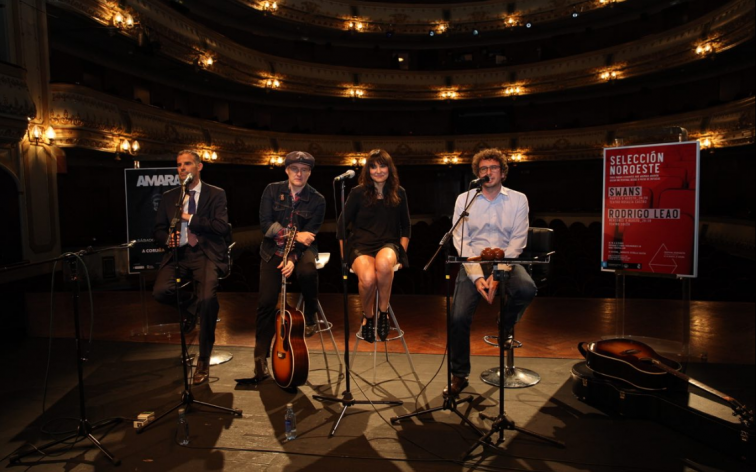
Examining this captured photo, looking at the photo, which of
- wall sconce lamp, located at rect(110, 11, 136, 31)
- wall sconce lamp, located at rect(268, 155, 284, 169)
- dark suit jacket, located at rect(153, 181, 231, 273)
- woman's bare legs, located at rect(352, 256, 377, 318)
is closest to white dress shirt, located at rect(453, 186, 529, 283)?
woman's bare legs, located at rect(352, 256, 377, 318)

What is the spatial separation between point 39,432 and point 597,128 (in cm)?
1590

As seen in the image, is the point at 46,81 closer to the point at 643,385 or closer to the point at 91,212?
the point at 91,212

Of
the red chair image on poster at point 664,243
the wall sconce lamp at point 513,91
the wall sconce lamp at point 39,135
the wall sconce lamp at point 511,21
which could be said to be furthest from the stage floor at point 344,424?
the wall sconce lamp at point 511,21

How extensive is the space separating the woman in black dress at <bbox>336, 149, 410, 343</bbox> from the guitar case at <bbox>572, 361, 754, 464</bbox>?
4.31 feet

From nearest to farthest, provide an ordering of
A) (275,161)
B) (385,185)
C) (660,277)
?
1. (385,185)
2. (660,277)
3. (275,161)

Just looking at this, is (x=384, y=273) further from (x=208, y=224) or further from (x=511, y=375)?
(x=208, y=224)

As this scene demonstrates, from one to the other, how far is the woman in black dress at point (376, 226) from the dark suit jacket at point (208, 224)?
3.10 feet

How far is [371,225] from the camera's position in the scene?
3480 mm

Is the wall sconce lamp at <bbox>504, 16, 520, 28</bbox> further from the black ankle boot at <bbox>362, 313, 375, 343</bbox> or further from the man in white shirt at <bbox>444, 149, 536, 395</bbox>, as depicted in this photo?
the black ankle boot at <bbox>362, 313, 375, 343</bbox>

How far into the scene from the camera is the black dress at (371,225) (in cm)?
345

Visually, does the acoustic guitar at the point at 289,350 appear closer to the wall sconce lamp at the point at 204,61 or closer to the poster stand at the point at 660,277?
the poster stand at the point at 660,277

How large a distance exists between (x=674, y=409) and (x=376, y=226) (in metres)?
2.04

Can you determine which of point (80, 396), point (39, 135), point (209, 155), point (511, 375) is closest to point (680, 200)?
point (511, 375)

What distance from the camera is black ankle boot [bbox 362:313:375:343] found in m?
3.31
